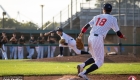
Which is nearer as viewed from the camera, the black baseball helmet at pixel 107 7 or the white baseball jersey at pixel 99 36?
the white baseball jersey at pixel 99 36

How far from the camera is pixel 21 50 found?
978 inches

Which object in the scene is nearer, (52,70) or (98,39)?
(98,39)

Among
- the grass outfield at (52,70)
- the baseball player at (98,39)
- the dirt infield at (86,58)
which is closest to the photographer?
the baseball player at (98,39)

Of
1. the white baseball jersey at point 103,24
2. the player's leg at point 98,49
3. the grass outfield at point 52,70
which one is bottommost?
the grass outfield at point 52,70

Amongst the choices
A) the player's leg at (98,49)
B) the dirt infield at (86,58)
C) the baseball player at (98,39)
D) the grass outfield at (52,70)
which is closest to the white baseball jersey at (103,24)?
the baseball player at (98,39)

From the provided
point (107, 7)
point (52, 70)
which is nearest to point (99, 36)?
→ point (107, 7)

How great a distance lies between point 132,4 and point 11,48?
11.0 metres

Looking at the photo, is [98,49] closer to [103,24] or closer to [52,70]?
[103,24]

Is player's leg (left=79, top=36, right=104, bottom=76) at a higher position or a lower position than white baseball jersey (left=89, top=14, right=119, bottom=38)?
lower

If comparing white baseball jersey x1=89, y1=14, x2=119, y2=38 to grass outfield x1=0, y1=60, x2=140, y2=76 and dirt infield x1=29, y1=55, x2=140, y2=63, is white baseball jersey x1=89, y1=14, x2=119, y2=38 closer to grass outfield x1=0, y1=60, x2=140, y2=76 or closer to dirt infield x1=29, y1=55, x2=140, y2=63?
grass outfield x1=0, y1=60, x2=140, y2=76

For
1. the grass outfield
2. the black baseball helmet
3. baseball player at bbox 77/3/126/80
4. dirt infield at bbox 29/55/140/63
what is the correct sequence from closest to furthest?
1. baseball player at bbox 77/3/126/80
2. the black baseball helmet
3. the grass outfield
4. dirt infield at bbox 29/55/140/63

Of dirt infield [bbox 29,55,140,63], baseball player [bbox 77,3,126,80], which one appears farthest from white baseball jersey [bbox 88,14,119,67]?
Result: dirt infield [bbox 29,55,140,63]

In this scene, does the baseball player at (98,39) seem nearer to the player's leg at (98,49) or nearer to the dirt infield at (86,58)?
the player's leg at (98,49)

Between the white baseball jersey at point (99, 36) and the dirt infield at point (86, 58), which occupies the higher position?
the white baseball jersey at point (99, 36)
